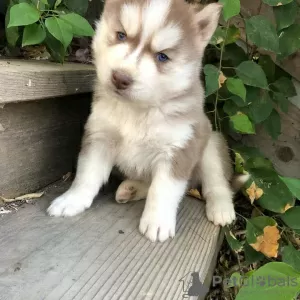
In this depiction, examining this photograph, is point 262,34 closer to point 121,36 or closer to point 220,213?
point 121,36

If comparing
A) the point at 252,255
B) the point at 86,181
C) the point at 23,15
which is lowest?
the point at 252,255

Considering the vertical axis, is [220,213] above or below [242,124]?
below

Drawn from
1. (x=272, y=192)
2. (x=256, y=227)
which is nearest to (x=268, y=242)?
(x=256, y=227)

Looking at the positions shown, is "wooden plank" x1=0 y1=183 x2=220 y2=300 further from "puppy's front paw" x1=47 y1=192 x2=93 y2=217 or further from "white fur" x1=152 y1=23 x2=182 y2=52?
"white fur" x1=152 y1=23 x2=182 y2=52

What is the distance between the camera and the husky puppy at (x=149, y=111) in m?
1.70

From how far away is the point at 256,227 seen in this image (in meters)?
2.04

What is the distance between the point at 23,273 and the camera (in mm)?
1304

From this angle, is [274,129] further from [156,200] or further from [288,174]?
[156,200]

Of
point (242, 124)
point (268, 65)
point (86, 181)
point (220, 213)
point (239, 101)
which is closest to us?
point (86, 181)

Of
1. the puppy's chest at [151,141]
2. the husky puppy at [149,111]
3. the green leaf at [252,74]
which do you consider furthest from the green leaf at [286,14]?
the puppy's chest at [151,141]

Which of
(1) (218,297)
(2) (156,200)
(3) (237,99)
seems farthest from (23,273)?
(3) (237,99)

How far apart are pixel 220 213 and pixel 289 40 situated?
0.93 metres

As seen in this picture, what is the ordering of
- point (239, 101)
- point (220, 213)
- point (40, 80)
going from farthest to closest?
point (239, 101), point (220, 213), point (40, 80)

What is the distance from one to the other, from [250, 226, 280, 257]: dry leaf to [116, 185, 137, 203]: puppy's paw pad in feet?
1.94
